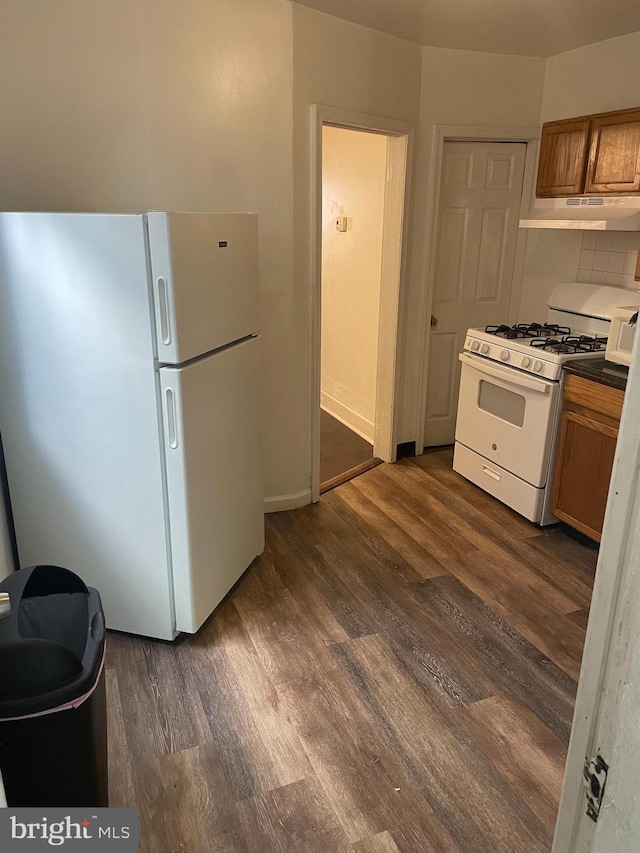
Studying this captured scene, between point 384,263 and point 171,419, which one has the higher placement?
point 384,263

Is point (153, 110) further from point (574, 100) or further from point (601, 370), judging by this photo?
point (574, 100)

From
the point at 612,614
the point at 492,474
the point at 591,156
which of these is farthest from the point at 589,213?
the point at 612,614

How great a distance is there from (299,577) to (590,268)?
8.30 feet

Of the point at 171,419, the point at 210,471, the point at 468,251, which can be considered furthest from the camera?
the point at 468,251

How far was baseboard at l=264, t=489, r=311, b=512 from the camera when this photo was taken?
3.52 metres

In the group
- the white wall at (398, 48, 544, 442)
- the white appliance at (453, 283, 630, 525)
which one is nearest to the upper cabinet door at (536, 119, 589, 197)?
the white wall at (398, 48, 544, 442)

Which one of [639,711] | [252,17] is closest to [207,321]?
[252,17]

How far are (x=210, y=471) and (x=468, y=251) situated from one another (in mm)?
2615

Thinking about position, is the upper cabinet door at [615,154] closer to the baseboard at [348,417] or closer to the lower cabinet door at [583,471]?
the lower cabinet door at [583,471]

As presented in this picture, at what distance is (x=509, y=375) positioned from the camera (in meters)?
3.39

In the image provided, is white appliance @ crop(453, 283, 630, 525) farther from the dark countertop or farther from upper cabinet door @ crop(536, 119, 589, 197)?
upper cabinet door @ crop(536, 119, 589, 197)

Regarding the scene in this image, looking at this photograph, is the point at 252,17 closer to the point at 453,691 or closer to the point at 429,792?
the point at 453,691

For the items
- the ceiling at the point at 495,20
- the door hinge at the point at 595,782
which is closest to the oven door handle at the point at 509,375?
the ceiling at the point at 495,20

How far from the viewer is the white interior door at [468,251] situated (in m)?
3.98
